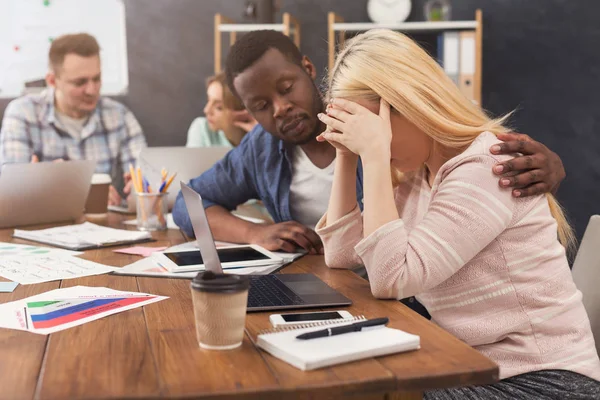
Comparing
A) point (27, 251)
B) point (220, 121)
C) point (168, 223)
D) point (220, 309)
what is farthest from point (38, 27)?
point (220, 309)

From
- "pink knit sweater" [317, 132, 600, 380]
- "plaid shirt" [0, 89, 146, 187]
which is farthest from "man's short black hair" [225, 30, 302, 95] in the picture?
"plaid shirt" [0, 89, 146, 187]

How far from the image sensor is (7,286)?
4.24 ft

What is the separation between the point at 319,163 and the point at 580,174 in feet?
7.33

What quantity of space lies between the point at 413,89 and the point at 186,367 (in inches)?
26.3

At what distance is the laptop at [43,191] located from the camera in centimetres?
205

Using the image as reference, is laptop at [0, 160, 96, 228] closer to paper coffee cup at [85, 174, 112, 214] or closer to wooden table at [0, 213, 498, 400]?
paper coffee cup at [85, 174, 112, 214]

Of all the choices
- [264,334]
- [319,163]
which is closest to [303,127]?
[319,163]

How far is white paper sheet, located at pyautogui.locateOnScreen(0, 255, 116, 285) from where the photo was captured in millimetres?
1384

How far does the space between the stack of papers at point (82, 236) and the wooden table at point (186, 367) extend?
746mm

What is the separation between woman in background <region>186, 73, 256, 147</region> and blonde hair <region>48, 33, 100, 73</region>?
0.62 m

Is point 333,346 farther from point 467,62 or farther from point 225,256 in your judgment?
point 467,62

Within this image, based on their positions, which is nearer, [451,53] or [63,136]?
[63,136]

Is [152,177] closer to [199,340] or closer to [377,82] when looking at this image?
[377,82]

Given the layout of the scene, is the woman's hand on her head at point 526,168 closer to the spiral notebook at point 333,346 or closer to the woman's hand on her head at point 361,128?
the woman's hand on her head at point 361,128
